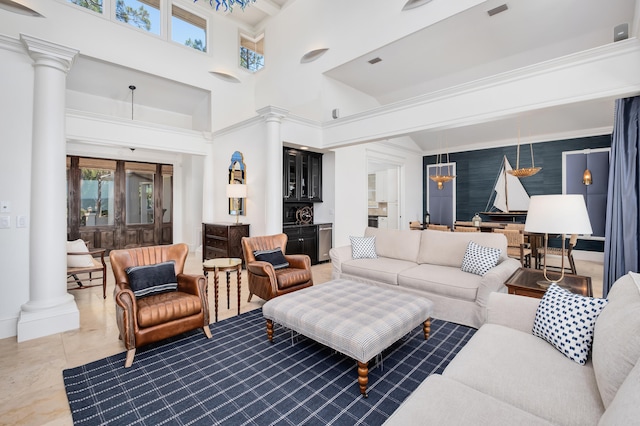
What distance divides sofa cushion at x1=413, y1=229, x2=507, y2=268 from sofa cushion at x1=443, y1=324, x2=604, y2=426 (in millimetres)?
1944

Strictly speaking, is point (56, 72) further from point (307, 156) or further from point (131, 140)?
point (307, 156)

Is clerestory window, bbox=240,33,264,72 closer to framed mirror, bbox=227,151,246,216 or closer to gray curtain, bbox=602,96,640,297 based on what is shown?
framed mirror, bbox=227,151,246,216

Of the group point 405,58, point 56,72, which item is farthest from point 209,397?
point 405,58

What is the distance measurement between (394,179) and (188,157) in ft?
18.5

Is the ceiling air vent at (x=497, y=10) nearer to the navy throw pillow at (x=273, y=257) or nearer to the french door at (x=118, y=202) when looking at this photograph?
the navy throw pillow at (x=273, y=257)

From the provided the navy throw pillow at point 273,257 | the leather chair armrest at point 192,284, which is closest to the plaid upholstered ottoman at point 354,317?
the leather chair armrest at point 192,284

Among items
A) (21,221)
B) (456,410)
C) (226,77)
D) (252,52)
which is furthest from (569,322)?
(252,52)

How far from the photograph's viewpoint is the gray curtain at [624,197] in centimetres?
290

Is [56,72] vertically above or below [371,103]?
below

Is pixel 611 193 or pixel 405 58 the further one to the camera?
pixel 405 58

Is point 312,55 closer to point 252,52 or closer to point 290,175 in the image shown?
point 252,52

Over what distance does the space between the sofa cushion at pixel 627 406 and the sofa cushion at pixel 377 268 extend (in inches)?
109

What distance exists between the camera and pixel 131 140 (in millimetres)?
5285

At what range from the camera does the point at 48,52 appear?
2916 mm
